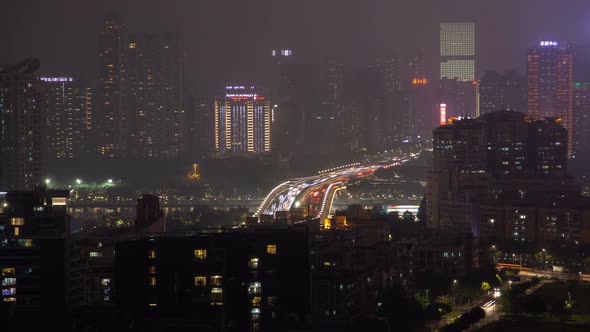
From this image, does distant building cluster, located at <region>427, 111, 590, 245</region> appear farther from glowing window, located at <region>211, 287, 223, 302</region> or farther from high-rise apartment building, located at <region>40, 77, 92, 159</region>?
high-rise apartment building, located at <region>40, 77, 92, 159</region>

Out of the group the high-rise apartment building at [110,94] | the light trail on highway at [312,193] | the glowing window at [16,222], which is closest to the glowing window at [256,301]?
the glowing window at [16,222]

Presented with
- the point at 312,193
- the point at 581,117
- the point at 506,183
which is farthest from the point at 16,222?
the point at 581,117

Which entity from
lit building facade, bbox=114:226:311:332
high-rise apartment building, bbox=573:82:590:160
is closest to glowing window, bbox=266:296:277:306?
lit building facade, bbox=114:226:311:332

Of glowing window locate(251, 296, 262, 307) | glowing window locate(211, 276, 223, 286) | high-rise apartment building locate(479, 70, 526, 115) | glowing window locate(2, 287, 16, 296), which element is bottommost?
glowing window locate(2, 287, 16, 296)

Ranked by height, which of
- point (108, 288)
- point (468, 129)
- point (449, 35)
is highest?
point (449, 35)

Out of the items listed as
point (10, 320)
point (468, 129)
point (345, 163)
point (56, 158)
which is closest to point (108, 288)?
point (10, 320)

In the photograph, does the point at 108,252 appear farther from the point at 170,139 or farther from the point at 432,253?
the point at 170,139
